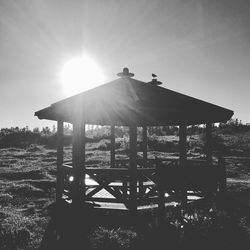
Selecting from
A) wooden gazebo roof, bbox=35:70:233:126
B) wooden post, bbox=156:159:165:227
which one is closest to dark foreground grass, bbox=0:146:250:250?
wooden post, bbox=156:159:165:227

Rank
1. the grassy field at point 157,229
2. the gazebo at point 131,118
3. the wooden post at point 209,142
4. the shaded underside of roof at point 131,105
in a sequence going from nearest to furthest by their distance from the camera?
the grassy field at point 157,229 → the gazebo at point 131,118 → the shaded underside of roof at point 131,105 → the wooden post at point 209,142

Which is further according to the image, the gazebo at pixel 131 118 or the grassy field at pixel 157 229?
the gazebo at pixel 131 118

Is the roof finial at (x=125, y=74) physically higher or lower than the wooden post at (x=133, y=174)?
higher

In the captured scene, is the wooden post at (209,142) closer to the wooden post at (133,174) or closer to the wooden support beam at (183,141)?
the wooden support beam at (183,141)

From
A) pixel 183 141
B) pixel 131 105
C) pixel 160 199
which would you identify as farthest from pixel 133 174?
pixel 183 141

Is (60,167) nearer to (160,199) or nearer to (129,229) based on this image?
(129,229)

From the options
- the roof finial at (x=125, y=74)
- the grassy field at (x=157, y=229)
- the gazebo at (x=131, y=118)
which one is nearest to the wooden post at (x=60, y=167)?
the gazebo at (x=131, y=118)

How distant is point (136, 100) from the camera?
7.51 m

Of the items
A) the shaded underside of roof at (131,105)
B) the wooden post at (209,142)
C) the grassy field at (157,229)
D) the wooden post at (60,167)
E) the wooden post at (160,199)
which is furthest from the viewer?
the wooden post at (60,167)

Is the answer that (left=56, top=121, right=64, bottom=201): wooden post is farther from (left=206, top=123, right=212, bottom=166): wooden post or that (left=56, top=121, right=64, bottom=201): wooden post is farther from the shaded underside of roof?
(left=206, top=123, right=212, bottom=166): wooden post

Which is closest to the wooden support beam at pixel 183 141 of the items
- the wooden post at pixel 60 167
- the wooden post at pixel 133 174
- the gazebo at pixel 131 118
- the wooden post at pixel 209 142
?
the gazebo at pixel 131 118

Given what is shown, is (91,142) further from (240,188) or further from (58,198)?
(58,198)

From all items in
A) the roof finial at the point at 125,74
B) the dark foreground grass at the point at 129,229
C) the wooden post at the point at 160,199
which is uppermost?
the roof finial at the point at 125,74

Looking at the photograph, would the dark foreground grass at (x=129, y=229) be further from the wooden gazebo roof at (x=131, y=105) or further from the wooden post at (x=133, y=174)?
the wooden gazebo roof at (x=131, y=105)
